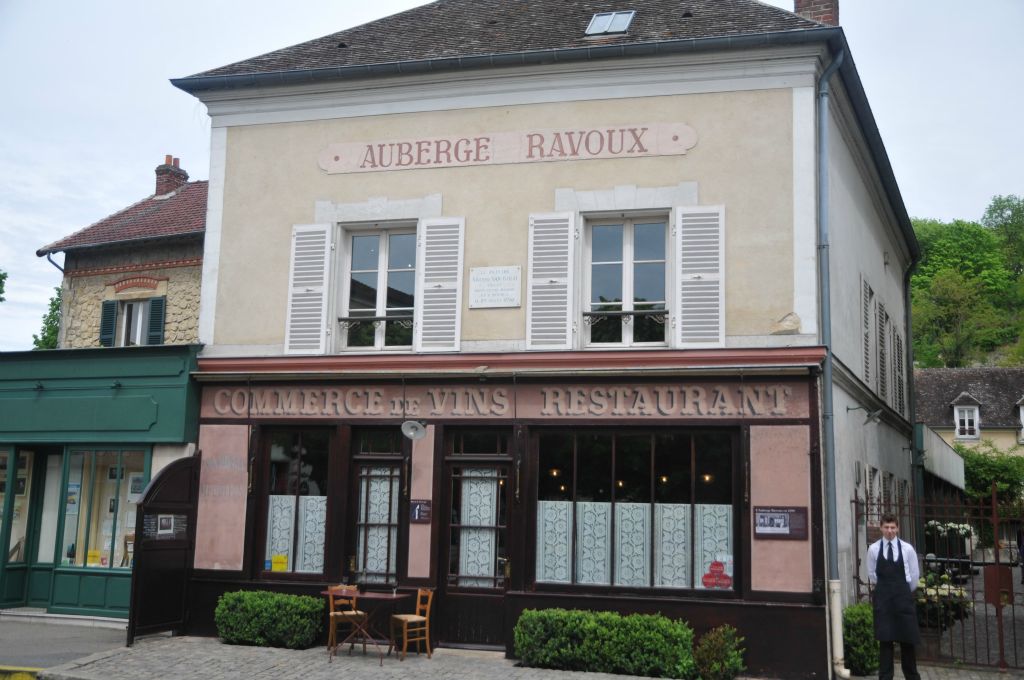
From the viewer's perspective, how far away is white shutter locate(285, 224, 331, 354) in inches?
497

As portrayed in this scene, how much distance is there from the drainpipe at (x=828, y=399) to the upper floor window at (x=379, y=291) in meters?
4.90

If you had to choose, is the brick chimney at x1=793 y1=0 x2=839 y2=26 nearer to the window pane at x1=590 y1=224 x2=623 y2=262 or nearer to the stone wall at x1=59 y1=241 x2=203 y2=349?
the window pane at x1=590 y1=224 x2=623 y2=262

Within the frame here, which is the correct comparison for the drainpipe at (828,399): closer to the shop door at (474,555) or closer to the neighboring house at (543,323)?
the neighboring house at (543,323)

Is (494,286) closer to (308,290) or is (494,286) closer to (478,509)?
(308,290)

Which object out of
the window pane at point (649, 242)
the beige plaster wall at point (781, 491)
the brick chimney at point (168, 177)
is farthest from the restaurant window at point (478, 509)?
the brick chimney at point (168, 177)

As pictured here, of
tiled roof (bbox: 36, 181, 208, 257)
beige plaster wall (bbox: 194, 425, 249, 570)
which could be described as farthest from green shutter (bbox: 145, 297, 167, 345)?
beige plaster wall (bbox: 194, 425, 249, 570)

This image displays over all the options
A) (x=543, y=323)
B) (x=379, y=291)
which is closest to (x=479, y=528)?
(x=543, y=323)

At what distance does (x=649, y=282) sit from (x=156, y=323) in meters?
8.56

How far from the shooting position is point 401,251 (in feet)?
41.9

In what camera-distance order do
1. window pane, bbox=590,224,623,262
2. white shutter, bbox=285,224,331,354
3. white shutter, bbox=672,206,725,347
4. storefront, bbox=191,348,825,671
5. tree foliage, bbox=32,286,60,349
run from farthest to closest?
1. tree foliage, bbox=32,286,60,349
2. white shutter, bbox=285,224,331,354
3. window pane, bbox=590,224,623,262
4. white shutter, bbox=672,206,725,347
5. storefront, bbox=191,348,825,671

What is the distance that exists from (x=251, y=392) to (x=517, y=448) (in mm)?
3593

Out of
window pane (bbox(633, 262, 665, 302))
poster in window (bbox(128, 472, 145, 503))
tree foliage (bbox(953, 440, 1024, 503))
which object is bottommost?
poster in window (bbox(128, 472, 145, 503))

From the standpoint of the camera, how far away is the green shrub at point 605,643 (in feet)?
33.9

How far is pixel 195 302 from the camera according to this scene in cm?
1595
